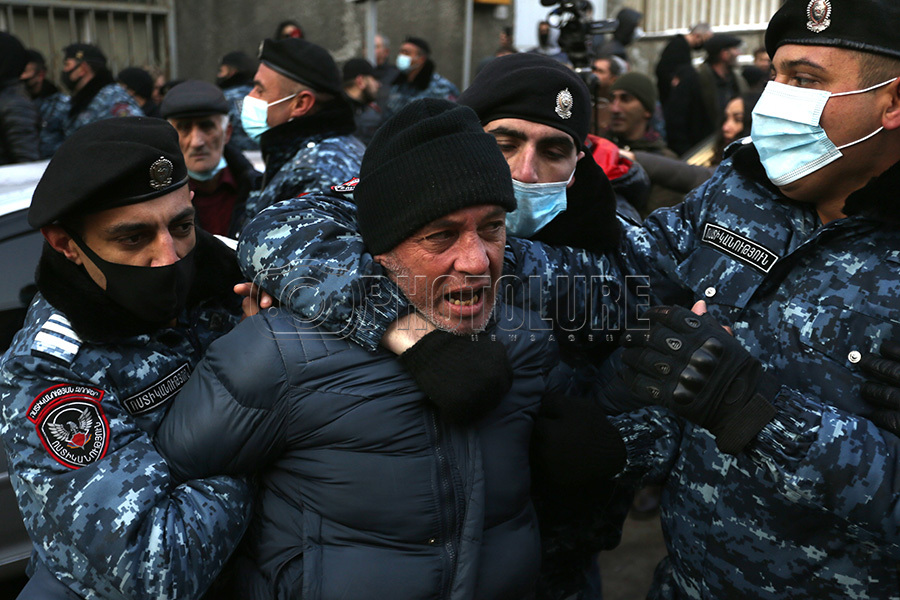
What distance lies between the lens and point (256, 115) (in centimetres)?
407

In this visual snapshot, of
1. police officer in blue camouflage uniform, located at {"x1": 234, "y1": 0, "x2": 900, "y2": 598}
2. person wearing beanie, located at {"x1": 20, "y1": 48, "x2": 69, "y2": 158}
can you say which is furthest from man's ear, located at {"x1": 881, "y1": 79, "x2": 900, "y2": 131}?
person wearing beanie, located at {"x1": 20, "y1": 48, "x2": 69, "y2": 158}

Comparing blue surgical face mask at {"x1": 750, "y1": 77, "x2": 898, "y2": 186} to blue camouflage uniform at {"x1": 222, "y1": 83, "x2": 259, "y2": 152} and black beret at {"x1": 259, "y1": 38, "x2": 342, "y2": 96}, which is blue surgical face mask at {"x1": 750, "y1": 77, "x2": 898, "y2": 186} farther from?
blue camouflage uniform at {"x1": 222, "y1": 83, "x2": 259, "y2": 152}

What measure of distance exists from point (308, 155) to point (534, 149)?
1.70 meters

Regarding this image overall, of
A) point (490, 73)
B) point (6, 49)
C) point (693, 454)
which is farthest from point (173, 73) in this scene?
point (693, 454)

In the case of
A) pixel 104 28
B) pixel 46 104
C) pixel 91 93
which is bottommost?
pixel 46 104

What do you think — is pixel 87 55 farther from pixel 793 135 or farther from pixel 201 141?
pixel 793 135

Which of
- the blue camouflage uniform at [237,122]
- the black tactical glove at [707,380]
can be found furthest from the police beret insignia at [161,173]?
the blue camouflage uniform at [237,122]

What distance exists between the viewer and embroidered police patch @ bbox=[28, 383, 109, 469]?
59.9 inches

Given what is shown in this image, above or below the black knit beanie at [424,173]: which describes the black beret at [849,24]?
above

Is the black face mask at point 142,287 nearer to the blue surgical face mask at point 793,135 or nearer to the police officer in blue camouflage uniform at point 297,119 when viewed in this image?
the blue surgical face mask at point 793,135

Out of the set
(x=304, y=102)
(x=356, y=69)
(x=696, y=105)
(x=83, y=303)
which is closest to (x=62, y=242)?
(x=83, y=303)

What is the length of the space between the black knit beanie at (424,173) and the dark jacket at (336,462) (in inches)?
11.6

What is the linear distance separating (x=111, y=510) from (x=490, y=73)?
157 cm

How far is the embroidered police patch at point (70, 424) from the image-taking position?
4.99 feet
